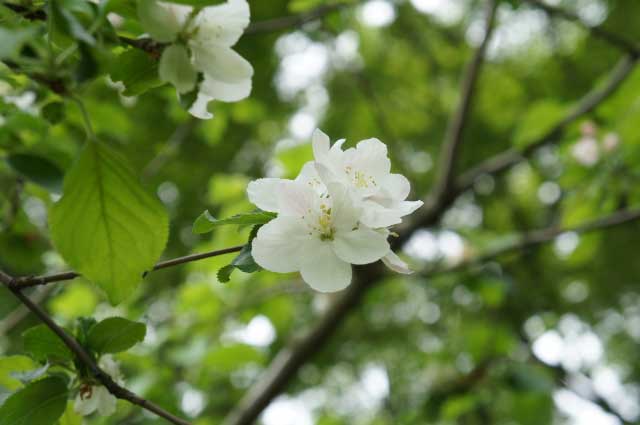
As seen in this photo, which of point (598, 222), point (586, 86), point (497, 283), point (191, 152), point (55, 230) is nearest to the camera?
point (55, 230)

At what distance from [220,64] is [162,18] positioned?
92 mm

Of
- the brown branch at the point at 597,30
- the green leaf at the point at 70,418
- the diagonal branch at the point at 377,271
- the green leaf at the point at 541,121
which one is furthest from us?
the green leaf at the point at 541,121

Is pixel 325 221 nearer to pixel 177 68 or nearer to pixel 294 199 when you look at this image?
pixel 294 199

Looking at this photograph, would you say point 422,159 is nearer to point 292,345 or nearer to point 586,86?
point 586,86

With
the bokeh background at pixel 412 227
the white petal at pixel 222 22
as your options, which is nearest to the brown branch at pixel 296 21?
the bokeh background at pixel 412 227

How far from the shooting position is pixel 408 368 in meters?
3.70

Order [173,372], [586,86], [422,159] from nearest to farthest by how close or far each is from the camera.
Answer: [173,372], [586,86], [422,159]

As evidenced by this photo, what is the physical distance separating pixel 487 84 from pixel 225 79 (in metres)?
3.67

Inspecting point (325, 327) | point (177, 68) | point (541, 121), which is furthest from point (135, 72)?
point (541, 121)

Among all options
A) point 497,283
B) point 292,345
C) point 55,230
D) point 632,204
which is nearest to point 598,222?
point 632,204

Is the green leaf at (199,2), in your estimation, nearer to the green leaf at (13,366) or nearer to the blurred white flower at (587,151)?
the green leaf at (13,366)

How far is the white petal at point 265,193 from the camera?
1.97 feet

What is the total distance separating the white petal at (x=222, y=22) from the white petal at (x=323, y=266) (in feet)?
0.72

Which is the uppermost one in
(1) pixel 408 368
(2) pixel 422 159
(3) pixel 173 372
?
(3) pixel 173 372
